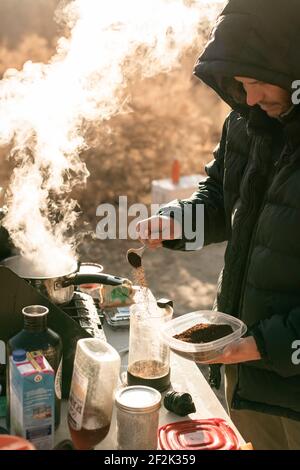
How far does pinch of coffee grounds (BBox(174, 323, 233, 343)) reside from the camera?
185 cm

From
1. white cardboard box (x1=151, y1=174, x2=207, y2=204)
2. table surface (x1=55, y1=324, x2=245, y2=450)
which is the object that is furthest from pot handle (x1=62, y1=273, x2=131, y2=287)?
white cardboard box (x1=151, y1=174, x2=207, y2=204)

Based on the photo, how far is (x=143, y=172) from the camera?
8281mm

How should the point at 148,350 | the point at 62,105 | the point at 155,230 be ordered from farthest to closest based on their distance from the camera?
the point at 62,105, the point at 155,230, the point at 148,350

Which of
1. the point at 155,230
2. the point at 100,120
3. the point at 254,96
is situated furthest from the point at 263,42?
the point at 100,120

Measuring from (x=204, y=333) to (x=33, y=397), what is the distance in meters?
0.65

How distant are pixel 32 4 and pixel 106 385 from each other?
25.1 feet

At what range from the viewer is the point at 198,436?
168cm

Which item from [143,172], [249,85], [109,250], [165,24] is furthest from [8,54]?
[249,85]

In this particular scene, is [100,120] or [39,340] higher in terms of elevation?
[100,120]

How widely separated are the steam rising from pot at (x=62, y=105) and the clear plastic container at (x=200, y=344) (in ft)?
1.62

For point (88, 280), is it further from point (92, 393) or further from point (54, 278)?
point (92, 393)

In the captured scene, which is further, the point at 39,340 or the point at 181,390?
the point at 181,390

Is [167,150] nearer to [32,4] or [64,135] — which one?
[32,4]

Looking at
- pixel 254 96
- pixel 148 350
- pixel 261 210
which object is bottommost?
pixel 148 350
